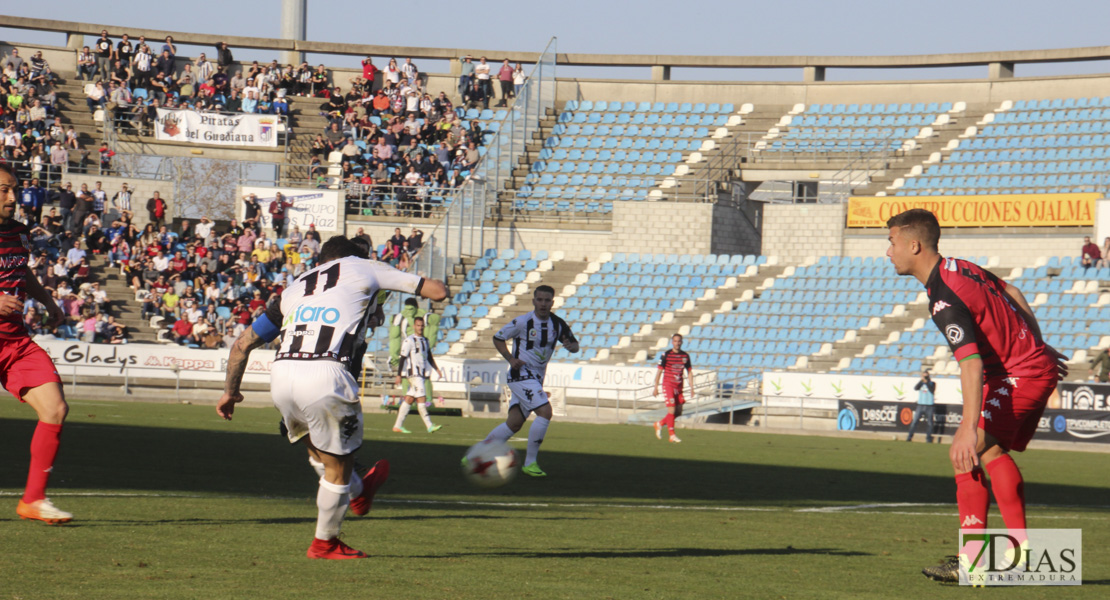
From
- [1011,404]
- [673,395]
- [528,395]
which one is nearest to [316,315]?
[1011,404]

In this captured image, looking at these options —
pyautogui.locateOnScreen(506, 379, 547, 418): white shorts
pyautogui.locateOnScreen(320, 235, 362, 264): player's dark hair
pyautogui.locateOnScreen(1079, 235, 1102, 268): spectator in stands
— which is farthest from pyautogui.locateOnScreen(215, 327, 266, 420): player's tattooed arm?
pyautogui.locateOnScreen(1079, 235, 1102, 268): spectator in stands

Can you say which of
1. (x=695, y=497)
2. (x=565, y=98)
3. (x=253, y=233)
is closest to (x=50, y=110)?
(x=253, y=233)

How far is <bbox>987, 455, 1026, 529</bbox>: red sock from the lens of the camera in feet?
23.8

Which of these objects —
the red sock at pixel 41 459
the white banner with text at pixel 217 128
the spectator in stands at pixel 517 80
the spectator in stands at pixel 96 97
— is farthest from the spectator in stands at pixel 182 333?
the red sock at pixel 41 459

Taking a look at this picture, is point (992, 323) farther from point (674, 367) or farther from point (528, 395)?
point (674, 367)

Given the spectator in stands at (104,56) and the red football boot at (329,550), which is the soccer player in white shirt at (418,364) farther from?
the spectator in stands at (104,56)

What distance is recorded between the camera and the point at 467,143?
1732 inches

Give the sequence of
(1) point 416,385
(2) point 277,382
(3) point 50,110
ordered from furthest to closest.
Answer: (3) point 50,110 → (1) point 416,385 → (2) point 277,382

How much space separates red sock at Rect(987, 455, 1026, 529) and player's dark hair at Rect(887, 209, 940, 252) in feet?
4.30

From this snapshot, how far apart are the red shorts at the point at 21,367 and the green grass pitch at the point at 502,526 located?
93 centimetres

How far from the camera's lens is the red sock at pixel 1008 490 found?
7266mm

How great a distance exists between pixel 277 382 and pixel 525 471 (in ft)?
25.4

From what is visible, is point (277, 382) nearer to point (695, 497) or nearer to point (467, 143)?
point (695, 497)

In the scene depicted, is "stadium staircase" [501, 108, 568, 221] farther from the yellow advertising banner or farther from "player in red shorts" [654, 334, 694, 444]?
"player in red shorts" [654, 334, 694, 444]
